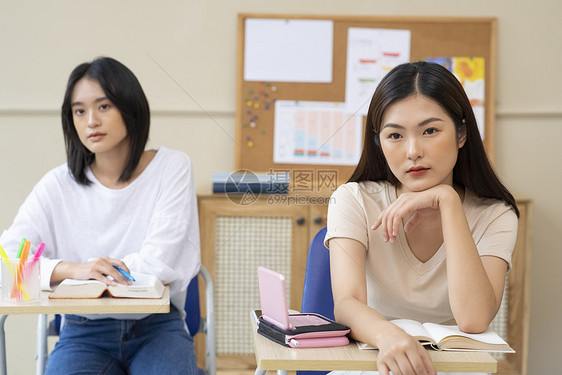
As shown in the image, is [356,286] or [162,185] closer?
[356,286]

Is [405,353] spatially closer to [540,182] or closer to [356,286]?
[356,286]

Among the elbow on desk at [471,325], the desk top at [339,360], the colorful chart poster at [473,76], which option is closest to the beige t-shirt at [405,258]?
the elbow on desk at [471,325]

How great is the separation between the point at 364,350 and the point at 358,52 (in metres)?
2.06

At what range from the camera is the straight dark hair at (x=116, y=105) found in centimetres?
182

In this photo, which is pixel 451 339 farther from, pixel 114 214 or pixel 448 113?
pixel 114 214

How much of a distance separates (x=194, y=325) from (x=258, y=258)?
855 millimetres

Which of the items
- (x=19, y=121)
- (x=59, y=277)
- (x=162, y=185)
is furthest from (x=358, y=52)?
(x=59, y=277)

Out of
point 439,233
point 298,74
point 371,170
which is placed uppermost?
point 298,74

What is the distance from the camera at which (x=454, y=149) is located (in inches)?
52.1

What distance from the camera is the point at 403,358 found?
940mm

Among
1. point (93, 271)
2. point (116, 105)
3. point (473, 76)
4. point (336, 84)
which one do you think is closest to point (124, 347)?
point (93, 271)

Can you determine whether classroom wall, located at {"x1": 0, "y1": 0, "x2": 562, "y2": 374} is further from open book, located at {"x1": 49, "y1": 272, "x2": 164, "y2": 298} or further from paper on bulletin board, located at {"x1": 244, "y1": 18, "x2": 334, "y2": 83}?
open book, located at {"x1": 49, "y1": 272, "x2": 164, "y2": 298}

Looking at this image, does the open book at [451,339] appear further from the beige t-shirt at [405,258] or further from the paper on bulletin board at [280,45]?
the paper on bulletin board at [280,45]

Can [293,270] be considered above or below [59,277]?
below
